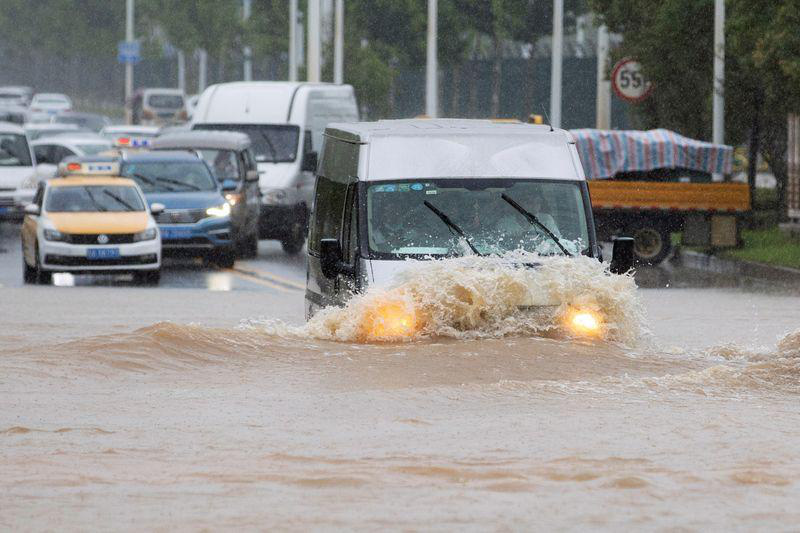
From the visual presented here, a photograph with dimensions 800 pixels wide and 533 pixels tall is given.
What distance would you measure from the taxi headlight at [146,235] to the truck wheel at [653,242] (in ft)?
24.7

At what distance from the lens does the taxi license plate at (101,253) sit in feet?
76.6

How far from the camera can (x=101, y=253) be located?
76.8ft

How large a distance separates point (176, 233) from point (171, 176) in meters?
1.34

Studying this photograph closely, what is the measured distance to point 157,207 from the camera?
24.3 meters

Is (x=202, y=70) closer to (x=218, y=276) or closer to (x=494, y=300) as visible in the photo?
(x=218, y=276)

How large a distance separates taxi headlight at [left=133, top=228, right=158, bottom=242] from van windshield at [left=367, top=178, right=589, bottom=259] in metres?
11.6

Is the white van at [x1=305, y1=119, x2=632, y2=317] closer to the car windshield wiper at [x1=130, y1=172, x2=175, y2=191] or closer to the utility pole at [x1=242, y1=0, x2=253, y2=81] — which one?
the car windshield wiper at [x1=130, y1=172, x2=175, y2=191]

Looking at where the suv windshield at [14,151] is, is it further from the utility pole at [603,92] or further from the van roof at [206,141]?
the utility pole at [603,92]

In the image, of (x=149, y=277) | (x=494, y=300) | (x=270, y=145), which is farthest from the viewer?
(x=270, y=145)

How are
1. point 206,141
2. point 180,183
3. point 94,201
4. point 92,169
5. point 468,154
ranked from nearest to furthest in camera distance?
point 468,154 < point 94,201 < point 92,169 < point 180,183 < point 206,141

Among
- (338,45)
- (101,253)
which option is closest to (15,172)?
(101,253)

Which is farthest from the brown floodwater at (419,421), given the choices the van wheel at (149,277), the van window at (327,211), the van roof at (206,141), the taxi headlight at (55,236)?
the van roof at (206,141)

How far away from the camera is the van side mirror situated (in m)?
12.2

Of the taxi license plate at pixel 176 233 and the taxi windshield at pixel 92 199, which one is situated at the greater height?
the taxi windshield at pixel 92 199
